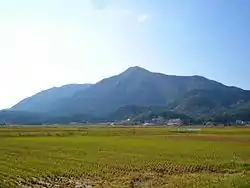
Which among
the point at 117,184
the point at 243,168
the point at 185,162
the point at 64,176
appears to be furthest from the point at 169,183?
the point at 185,162

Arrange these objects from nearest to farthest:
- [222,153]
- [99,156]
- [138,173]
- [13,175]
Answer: [13,175]
[138,173]
[99,156]
[222,153]

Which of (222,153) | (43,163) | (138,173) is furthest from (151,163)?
(222,153)

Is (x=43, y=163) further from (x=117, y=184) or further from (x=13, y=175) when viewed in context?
(x=117, y=184)

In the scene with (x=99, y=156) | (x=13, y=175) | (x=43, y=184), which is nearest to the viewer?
(x=43, y=184)

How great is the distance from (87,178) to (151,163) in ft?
34.4

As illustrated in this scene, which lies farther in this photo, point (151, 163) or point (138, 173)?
point (151, 163)

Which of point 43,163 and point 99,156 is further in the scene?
Result: point 99,156

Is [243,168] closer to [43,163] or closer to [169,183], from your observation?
[169,183]

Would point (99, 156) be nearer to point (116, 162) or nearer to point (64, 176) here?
point (116, 162)

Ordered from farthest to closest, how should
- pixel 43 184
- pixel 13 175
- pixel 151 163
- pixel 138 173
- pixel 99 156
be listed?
pixel 99 156 < pixel 151 163 < pixel 138 173 < pixel 13 175 < pixel 43 184

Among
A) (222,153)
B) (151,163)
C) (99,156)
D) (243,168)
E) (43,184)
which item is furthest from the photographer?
(222,153)

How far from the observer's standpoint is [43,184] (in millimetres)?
25891

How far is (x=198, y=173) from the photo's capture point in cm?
3200

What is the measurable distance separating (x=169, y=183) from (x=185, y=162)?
42.3 feet
